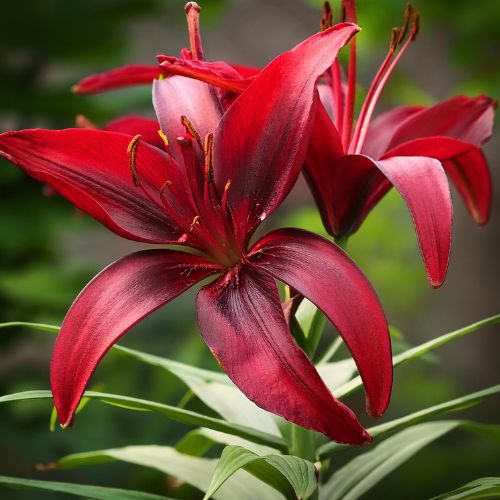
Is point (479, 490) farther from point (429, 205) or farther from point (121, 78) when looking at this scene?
point (121, 78)

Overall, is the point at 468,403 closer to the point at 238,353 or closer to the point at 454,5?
the point at 238,353

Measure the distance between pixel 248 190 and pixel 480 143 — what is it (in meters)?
0.19

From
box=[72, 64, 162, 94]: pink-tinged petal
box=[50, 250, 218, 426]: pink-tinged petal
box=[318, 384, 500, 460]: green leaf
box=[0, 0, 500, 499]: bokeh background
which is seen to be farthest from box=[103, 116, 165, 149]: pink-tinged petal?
box=[0, 0, 500, 499]: bokeh background

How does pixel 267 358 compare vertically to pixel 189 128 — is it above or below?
below

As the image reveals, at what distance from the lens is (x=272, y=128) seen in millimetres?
466

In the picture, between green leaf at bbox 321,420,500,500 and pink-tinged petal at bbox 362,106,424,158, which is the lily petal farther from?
green leaf at bbox 321,420,500,500

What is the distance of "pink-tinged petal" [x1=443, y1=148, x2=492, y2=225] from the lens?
0.61 metres

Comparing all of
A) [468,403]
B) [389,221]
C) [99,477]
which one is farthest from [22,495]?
[468,403]

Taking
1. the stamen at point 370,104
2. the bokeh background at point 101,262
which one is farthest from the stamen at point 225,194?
the bokeh background at point 101,262

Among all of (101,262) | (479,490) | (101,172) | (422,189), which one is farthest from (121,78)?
(101,262)

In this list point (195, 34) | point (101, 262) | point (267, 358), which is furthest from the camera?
point (101, 262)

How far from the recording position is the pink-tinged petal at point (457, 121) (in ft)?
1.87

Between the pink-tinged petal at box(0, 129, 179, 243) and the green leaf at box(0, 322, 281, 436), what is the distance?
130 mm

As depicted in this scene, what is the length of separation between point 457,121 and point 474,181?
53 millimetres
